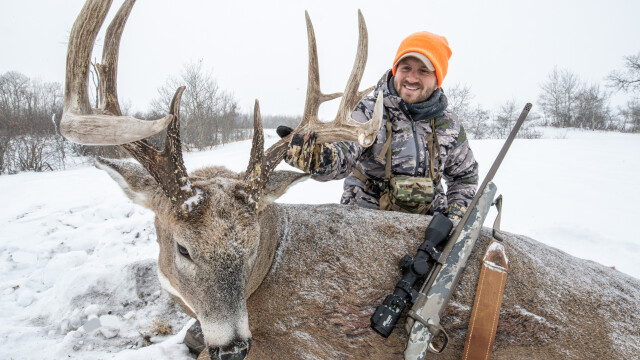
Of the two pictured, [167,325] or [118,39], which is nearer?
[118,39]

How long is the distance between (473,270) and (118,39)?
3.01 m

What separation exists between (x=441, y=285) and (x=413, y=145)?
165 cm

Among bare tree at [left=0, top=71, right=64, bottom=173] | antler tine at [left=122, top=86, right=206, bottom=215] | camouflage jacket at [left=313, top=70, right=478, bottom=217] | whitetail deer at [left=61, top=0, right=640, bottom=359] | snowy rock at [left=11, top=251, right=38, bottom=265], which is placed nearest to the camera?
whitetail deer at [left=61, top=0, right=640, bottom=359]

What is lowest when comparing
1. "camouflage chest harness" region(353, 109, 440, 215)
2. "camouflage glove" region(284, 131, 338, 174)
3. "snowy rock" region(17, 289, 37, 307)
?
"snowy rock" region(17, 289, 37, 307)

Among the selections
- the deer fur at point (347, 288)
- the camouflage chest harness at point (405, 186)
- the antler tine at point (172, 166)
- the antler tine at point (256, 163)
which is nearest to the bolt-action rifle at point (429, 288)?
the deer fur at point (347, 288)

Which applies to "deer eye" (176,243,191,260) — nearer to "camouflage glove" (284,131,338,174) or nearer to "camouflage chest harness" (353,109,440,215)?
"camouflage glove" (284,131,338,174)

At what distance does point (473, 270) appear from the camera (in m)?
2.28

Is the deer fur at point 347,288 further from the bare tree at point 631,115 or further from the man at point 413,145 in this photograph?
the bare tree at point 631,115

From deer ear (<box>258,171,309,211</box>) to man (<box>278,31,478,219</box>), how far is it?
766 millimetres

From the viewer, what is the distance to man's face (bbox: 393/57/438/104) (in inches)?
131

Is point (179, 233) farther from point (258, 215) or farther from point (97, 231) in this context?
point (97, 231)

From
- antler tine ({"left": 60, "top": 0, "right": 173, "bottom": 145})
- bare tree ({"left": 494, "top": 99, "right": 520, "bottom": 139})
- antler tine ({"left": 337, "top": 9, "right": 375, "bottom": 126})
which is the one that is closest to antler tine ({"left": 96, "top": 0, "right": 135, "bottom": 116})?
antler tine ({"left": 60, "top": 0, "right": 173, "bottom": 145})

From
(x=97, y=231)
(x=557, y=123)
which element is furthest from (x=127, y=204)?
(x=557, y=123)

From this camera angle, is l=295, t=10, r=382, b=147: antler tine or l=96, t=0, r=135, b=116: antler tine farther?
l=295, t=10, r=382, b=147: antler tine
